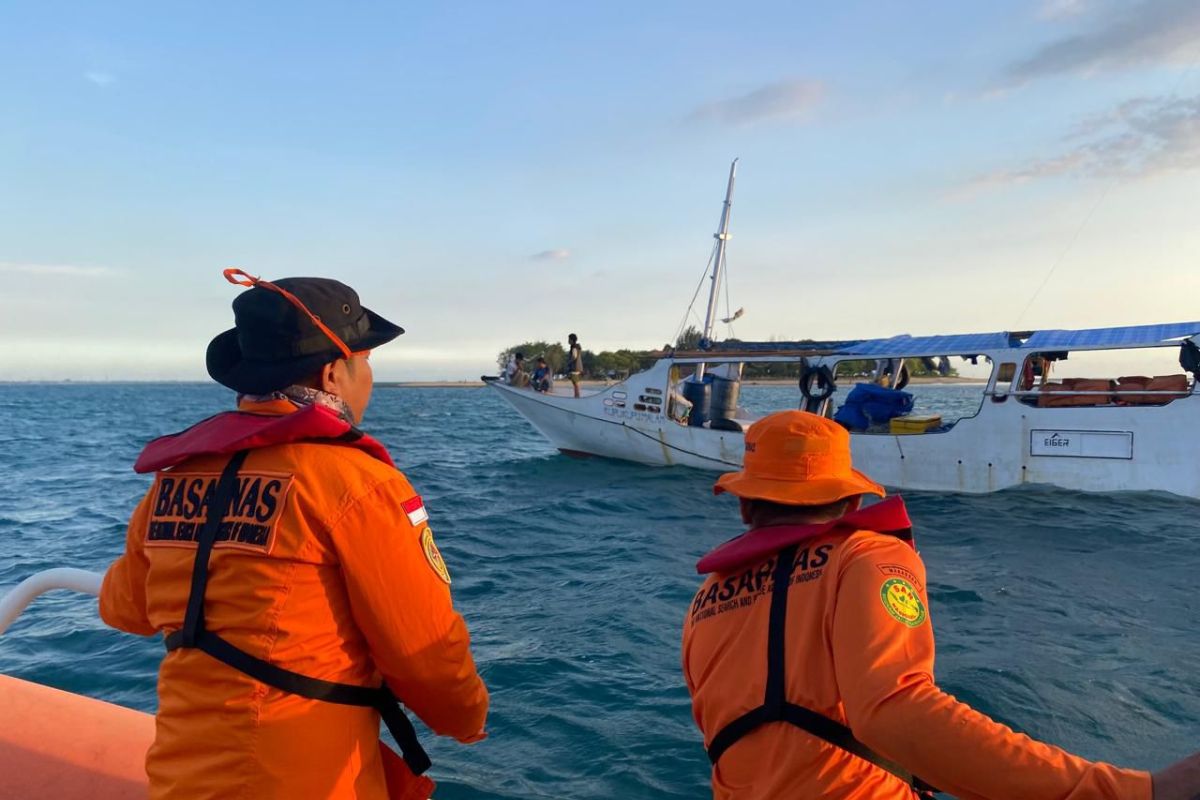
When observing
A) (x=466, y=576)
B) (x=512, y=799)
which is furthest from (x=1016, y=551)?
(x=512, y=799)

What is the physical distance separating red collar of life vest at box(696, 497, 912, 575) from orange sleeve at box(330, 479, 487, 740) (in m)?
0.58

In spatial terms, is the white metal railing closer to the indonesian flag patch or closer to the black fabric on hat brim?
the black fabric on hat brim

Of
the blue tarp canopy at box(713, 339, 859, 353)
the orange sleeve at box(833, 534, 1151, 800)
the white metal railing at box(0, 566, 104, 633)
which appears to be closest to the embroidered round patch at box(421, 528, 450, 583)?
the orange sleeve at box(833, 534, 1151, 800)

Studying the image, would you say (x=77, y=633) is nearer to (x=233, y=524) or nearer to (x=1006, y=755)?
(x=233, y=524)

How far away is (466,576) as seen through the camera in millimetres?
9617

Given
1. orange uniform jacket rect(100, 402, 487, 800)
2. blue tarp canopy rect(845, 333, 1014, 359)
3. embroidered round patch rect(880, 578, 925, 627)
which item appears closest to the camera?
embroidered round patch rect(880, 578, 925, 627)

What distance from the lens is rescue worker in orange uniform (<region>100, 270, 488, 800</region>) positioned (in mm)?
1781

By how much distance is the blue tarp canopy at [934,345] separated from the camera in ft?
50.3

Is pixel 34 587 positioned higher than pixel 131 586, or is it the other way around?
pixel 131 586

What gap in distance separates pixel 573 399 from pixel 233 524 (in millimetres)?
18181

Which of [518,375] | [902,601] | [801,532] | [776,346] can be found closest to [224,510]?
[801,532]

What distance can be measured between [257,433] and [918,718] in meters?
1.39

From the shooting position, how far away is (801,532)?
1863mm

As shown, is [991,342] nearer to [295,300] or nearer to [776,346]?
[776,346]
